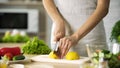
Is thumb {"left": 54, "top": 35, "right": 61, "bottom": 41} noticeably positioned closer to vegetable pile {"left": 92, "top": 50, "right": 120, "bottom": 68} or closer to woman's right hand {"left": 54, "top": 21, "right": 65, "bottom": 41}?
woman's right hand {"left": 54, "top": 21, "right": 65, "bottom": 41}

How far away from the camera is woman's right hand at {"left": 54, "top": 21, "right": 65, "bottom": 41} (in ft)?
5.64

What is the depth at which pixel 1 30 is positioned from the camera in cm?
477

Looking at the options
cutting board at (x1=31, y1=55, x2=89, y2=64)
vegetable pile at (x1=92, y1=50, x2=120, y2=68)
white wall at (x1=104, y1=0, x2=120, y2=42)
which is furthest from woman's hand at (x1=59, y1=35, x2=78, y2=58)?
white wall at (x1=104, y1=0, x2=120, y2=42)

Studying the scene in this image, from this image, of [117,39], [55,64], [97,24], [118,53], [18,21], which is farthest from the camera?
[18,21]

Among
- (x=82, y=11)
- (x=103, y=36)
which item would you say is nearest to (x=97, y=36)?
(x=103, y=36)

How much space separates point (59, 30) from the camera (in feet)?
5.75

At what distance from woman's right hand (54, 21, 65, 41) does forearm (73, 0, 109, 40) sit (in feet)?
0.28

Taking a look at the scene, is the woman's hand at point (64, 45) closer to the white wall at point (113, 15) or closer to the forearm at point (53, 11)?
the forearm at point (53, 11)

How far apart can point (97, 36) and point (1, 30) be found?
309 centimetres

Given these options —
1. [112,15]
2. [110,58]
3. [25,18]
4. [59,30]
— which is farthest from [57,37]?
[25,18]

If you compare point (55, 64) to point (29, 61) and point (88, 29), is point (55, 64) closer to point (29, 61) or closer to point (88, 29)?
point (29, 61)

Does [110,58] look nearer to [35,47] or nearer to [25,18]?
[35,47]

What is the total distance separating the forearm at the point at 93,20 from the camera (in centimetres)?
170

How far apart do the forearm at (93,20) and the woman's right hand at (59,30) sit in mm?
85
